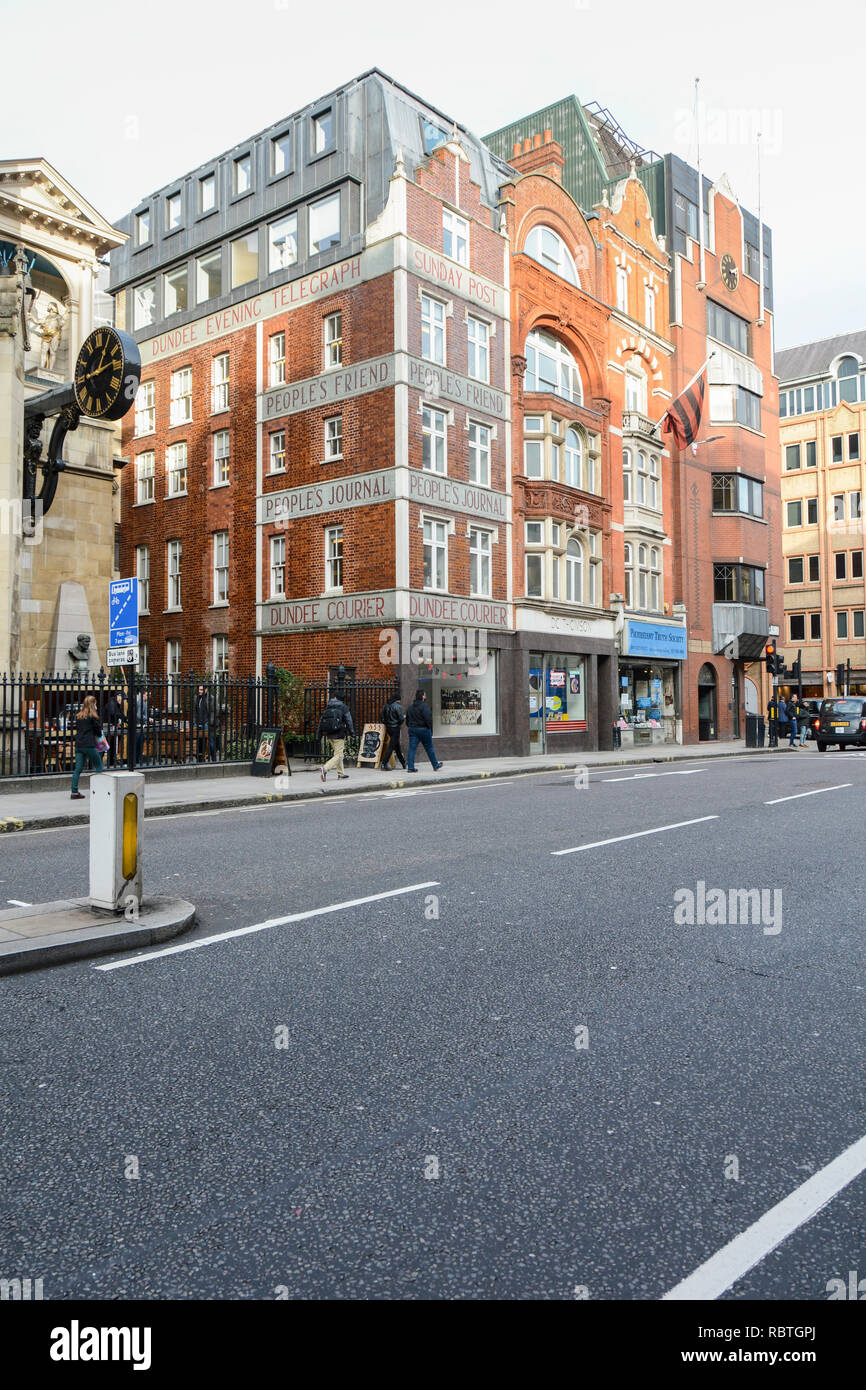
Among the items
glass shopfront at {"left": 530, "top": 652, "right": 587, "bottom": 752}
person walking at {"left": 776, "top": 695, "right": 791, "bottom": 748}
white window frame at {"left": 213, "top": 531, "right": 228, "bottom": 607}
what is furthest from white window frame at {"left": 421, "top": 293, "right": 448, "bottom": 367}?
person walking at {"left": 776, "top": 695, "right": 791, "bottom": 748}

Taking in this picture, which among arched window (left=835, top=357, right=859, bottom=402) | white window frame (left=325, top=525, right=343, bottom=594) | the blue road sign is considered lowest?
the blue road sign

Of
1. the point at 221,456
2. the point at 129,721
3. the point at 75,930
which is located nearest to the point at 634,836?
the point at 75,930

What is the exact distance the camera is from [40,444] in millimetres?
22562

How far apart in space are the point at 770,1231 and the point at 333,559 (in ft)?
83.0

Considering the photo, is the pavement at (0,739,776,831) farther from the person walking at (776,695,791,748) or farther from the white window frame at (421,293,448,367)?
the person walking at (776,695,791,748)

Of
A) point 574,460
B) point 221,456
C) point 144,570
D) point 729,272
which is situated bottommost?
point 144,570

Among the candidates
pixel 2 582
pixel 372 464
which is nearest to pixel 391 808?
pixel 2 582

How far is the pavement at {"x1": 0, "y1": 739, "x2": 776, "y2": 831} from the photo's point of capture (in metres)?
13.9

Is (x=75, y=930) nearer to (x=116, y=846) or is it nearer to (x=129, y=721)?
(x=116, y=846)

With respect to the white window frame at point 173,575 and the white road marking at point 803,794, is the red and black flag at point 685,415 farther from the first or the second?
the white road marking at point 803,794

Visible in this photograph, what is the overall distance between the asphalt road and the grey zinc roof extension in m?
65.0

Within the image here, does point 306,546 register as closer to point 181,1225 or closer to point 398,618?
point 398,618
